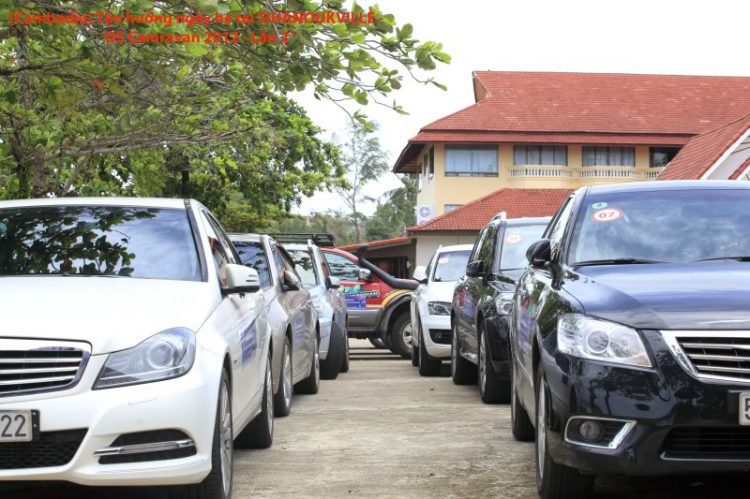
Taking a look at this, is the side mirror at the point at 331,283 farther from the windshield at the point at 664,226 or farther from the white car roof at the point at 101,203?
the windshield at the point at 664,226

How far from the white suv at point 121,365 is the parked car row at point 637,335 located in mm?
1654

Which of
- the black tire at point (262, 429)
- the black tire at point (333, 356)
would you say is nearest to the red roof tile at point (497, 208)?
the black tire at point (333, 356)

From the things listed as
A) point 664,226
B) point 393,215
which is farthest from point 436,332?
point 393,215

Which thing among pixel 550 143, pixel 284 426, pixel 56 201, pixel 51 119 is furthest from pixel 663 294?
pixel 550 143

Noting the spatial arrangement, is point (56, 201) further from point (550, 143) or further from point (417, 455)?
point (550, 143)

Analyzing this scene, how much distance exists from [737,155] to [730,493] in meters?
21.6

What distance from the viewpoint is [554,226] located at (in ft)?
24.5

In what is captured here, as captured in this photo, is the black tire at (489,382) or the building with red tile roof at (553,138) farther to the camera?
the building with red tile roof at (553,138)

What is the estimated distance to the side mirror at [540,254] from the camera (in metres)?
6.52

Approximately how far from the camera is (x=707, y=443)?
4.79 m

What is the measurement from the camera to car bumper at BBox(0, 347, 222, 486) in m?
4.77

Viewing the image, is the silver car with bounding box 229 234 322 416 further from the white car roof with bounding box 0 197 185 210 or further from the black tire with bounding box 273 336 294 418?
the white car roof with bounding box 0 197 185 210

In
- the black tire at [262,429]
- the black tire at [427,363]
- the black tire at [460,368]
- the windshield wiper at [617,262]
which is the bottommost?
the black tire at [427,363]

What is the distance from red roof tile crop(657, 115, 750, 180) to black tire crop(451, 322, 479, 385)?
44.6 ft
